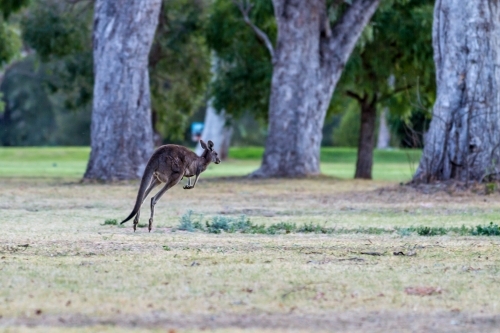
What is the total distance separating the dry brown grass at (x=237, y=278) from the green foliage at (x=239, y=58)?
18.4 m

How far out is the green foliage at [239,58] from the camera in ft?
115

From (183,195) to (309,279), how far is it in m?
13.6

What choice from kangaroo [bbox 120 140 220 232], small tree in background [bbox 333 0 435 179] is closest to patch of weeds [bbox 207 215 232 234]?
kangaroo [bbox 120 140 220 232]

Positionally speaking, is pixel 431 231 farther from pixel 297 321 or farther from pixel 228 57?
pixel 228 57

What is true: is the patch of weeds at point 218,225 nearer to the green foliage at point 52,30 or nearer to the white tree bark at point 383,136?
the green foliage at point 52,30

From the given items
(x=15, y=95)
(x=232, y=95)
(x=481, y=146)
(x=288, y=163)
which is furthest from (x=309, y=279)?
(x=15, y=95)

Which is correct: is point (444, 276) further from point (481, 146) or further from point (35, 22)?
point (35, 22)

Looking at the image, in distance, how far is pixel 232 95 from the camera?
35906 mm

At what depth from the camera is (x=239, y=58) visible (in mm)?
35719

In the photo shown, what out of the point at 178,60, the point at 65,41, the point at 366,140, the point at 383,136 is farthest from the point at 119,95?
the point at 383,136

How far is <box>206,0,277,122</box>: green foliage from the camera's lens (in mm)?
34969

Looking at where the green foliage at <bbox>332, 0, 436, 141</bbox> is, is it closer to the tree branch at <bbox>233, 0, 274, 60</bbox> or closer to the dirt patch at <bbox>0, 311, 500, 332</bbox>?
the tree branch at <bbox>233, 0, 274, 60</bbox>

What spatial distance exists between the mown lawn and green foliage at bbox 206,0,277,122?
16.7 meters

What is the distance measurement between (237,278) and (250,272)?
1.26ft
